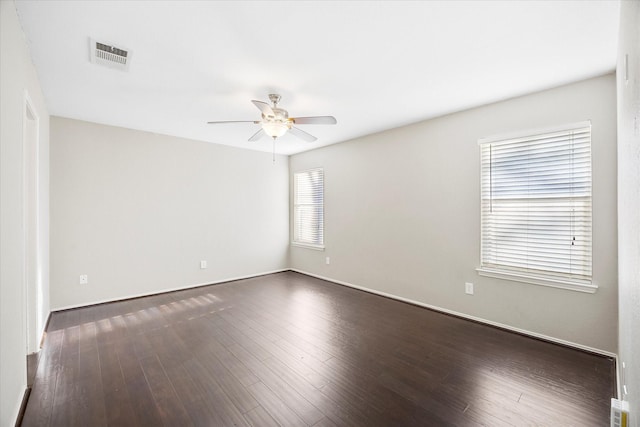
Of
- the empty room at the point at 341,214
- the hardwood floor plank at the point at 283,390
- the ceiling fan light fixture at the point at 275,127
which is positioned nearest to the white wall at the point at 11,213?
the empty room at the point at 341,214

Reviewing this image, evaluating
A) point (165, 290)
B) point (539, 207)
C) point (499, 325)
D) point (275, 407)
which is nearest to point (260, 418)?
point (275, 407)

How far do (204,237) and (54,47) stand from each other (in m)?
3.29

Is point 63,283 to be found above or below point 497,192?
below

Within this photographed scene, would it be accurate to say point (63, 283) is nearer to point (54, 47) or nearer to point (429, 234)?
point (54, 47)

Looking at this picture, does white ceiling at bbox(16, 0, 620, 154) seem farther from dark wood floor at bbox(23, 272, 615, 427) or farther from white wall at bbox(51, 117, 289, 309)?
dark wood floor at bbox(23, 272, 615, 427)

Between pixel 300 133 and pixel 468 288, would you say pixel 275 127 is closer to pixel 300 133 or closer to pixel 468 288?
pixel 300 133

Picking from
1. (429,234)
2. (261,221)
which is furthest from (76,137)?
(429,234)

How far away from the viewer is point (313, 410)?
6.11 ft

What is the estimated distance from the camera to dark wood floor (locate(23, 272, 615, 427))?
1.83 metres

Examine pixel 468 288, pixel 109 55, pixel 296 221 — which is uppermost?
pixel 109 55

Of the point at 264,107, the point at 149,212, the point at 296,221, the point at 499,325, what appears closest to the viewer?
the point at 264,107

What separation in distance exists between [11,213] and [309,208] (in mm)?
4430

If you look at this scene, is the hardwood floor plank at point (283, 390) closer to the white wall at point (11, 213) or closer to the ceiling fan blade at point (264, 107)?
the white wall at point (11, 213)

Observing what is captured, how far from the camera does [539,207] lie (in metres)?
2.88
